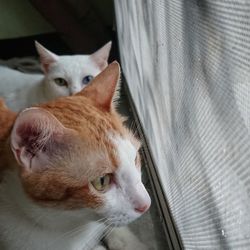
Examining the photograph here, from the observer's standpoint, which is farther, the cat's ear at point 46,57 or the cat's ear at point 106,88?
the cat's ear at point 46,57

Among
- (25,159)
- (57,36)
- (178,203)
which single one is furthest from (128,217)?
(57,36)

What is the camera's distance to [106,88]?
3.34 feet

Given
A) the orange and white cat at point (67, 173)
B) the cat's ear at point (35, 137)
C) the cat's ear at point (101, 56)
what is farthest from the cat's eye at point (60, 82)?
the cat's ear at point (35, 137)

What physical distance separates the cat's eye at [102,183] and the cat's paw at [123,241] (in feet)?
1.55

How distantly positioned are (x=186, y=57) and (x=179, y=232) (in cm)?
50

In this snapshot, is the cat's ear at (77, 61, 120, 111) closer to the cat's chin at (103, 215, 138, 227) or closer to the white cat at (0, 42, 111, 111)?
the cat's chin at (103, 215, 138, 227)

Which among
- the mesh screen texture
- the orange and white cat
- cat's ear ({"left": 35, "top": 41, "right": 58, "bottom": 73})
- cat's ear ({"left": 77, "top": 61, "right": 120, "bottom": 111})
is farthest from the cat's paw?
cat's ear ({"left": 35, "top": 41, "right": 58, "bottom": 73})

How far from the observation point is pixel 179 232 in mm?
1165

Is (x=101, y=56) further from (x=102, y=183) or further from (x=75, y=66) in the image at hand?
(x=102, y=183)

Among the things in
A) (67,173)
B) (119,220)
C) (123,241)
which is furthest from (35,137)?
(123,241)

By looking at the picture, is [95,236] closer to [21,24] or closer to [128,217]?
[128,217]

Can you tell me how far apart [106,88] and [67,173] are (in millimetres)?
268

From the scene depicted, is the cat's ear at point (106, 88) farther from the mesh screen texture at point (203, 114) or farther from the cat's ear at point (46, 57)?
the cat's ear at point (46, 57)

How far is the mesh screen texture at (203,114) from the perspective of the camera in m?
0.62
